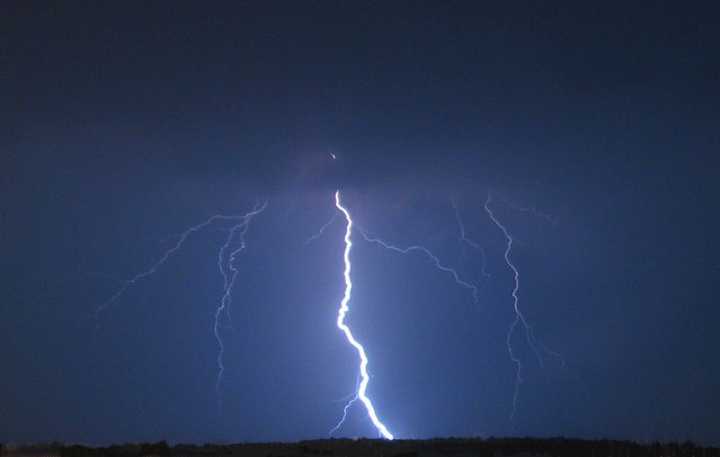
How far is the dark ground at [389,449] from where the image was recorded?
15.5 metres

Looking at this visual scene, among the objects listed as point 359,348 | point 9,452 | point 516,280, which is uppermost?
point 516,280

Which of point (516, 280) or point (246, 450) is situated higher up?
point (516, 280)

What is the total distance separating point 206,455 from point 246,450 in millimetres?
1361

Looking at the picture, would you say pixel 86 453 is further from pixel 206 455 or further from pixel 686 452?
pixel 686 452

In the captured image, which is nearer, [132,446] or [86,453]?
[86,453]

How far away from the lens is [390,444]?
1758 cm

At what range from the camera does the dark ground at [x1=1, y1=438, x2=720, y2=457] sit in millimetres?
15531

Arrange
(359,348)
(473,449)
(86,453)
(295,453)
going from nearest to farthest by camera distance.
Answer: (86,453) → (295,453) → (473,449) → (359,348)

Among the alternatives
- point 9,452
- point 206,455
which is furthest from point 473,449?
point 9,452

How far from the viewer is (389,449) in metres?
16.6

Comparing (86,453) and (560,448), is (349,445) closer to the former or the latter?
(560,448)

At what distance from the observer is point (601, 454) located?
15938mm

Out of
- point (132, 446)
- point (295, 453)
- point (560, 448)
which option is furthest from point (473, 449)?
point (132, 446)

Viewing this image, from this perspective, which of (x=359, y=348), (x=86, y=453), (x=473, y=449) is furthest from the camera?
(x=359, y=348)
